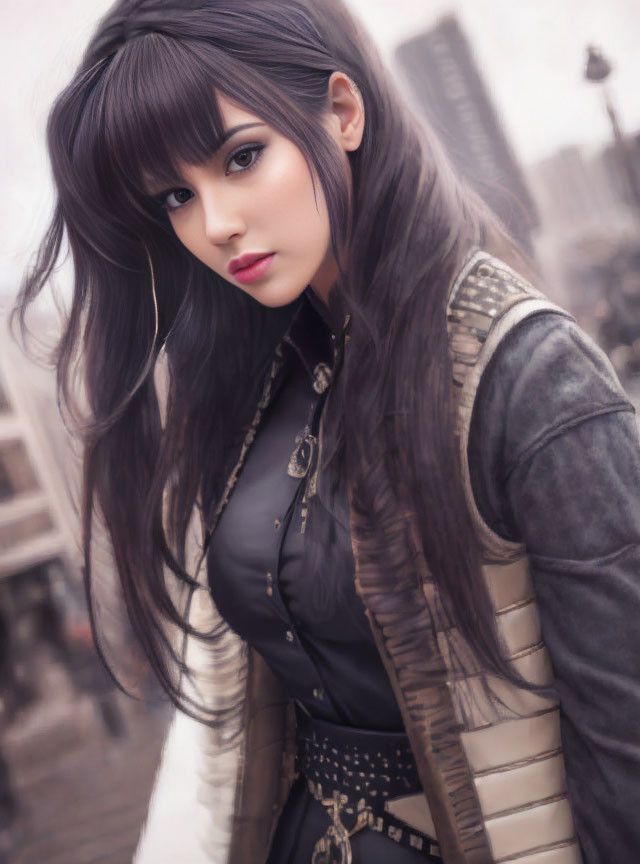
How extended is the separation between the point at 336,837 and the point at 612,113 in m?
1.34

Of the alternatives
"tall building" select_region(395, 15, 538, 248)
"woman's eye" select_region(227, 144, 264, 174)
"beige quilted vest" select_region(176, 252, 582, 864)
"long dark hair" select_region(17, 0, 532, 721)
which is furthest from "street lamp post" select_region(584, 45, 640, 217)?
"woman's eye" select_region(227, 144, 264, 174)

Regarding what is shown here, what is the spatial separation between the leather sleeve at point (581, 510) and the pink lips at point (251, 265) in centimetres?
27

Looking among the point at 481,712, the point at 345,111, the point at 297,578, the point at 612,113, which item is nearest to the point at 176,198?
the point at 345,111

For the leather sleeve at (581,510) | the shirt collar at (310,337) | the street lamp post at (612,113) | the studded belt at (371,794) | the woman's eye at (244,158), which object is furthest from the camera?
the street lamp post at (612,113)

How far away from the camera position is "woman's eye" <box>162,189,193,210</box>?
30.5 inches

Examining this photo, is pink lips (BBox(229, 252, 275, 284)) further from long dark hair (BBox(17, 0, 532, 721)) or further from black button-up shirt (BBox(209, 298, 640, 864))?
black button-up shirt (BBox(209, 298, 640, 864))

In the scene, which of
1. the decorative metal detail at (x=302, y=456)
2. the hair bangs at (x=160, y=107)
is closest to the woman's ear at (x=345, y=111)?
the hair bangs at (x=160, y=107)

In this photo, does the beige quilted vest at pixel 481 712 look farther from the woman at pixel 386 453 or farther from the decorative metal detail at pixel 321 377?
the decorative metal detail at pixel 321 377

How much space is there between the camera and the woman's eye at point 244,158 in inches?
27.7

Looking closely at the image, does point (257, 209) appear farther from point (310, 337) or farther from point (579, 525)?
point (579, 525)

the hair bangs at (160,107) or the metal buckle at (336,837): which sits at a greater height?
the hair bangs at (160,107)

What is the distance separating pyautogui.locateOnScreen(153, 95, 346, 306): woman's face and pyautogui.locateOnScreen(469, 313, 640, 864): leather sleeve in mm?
244

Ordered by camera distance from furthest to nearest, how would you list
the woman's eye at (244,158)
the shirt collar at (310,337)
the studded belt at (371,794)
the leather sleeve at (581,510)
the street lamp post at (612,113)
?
the street lamp post at (612,113) < the shirt collar at (310,337) < the studded belt at (371,794) < the woman's eye at (244,158) < the leather sleeve at (581,510)

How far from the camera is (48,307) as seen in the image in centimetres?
131
